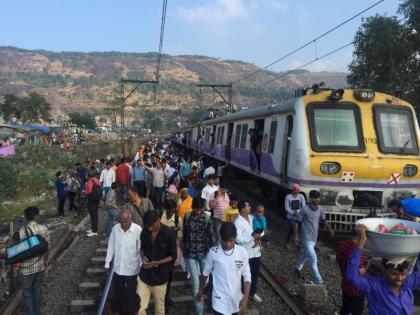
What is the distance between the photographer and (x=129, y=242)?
5.05m

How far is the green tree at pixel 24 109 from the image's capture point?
68375 millimetres

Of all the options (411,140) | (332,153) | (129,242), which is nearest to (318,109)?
(332,153)

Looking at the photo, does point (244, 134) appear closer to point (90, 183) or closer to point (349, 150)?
point (349, 150)

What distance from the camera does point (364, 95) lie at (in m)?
9.38

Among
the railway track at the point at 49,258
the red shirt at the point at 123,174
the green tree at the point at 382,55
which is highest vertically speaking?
the green tree at the point at 382,55

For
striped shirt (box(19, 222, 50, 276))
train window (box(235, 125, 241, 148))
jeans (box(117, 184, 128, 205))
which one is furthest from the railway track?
train window (box(235, 125, 241, 148))

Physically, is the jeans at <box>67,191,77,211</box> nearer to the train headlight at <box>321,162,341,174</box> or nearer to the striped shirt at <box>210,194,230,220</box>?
the striped shirt at <box>210,194,230,220</box>

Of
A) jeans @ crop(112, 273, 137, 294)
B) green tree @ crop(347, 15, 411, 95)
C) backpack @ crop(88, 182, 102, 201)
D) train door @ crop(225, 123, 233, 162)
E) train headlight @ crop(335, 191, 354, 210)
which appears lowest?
jeans @ crop(112, 273, 137, 294)

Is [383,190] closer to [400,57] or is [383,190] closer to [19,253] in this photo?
[19,253]

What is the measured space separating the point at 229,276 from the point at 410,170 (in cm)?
635

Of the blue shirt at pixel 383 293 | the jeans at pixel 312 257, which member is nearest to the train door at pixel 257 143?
the jeans at pixel 312 257

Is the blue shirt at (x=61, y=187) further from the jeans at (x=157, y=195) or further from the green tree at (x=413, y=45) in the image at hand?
the green tree at (x=413, y=45)

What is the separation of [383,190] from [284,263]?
2656 millimetres

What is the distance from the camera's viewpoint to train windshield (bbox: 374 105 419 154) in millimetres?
9172
